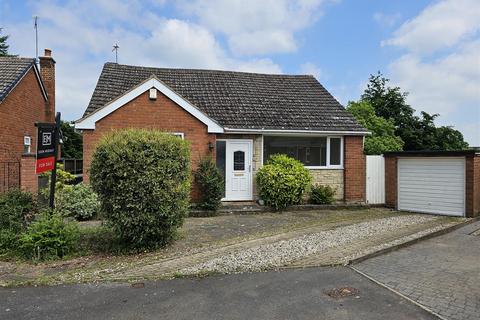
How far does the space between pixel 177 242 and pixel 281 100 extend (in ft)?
29.6

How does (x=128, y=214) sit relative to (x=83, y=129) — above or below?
below

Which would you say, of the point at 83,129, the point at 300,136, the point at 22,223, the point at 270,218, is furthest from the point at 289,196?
the point at 22,223

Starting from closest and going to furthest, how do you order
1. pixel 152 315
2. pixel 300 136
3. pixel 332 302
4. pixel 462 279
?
pixel 152 315, pixel 332 302, pixel 462 279, pixel 300 136

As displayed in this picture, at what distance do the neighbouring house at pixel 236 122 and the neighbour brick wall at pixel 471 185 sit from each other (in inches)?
134

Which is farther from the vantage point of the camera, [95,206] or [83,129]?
[83,129]

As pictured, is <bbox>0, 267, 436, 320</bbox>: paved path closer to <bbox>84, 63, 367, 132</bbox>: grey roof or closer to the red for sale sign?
the red for sale sign

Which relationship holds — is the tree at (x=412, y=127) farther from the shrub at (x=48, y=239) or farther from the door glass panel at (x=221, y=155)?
the shrub at (x=48, y=239)

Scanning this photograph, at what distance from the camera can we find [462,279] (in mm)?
5777

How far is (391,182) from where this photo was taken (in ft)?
44.2

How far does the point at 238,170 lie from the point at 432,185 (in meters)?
6.35

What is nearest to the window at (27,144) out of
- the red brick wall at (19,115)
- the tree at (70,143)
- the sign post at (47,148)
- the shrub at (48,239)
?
the red brick wall at (19,115)

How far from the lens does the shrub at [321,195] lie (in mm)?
13258

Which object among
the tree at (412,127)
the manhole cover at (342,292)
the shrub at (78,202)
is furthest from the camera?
the tree at (412,127)

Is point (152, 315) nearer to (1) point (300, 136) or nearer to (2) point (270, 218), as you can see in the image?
(2) point (270, 218)
